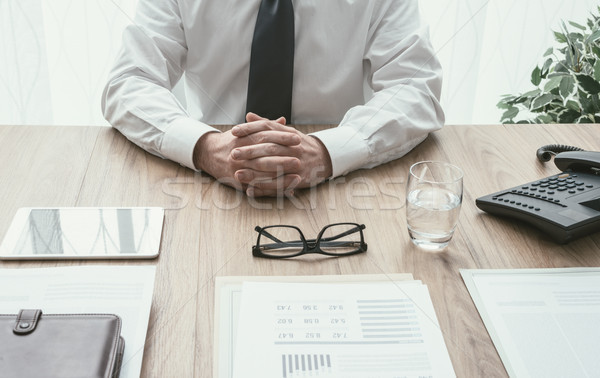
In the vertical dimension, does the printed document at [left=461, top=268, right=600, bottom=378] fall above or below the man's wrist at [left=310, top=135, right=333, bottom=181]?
above

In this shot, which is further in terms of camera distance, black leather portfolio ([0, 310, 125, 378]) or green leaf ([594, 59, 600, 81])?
green leaf ([594, 59, 600, 81])

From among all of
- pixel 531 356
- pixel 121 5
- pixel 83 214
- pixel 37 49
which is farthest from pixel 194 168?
pixel 37 49

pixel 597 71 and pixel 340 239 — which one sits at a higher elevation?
pixel 597 71

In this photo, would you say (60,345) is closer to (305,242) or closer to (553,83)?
(305,242)

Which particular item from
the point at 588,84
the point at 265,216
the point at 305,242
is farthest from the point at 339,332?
the point at 588,84

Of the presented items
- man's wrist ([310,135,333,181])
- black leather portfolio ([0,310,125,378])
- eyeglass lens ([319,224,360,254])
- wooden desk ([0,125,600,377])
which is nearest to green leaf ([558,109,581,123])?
wooden desk ([0,125,600,377])

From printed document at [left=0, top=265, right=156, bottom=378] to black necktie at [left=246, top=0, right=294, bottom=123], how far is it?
2.03 ft

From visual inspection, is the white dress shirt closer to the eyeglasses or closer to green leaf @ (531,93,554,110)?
the eyeglasses

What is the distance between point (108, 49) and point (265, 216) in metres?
1.40

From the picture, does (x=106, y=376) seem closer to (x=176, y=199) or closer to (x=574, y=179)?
(x=176, y=199)

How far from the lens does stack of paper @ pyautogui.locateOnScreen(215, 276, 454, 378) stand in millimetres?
672

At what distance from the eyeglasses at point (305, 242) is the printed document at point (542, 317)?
0.18 meters

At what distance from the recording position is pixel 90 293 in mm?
769

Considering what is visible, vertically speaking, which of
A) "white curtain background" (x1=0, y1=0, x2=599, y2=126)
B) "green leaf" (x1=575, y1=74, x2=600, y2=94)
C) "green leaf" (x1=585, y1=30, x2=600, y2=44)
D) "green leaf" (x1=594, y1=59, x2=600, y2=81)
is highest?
"green leaf" (x1=585, y1=30, x2=600, y2=44)
